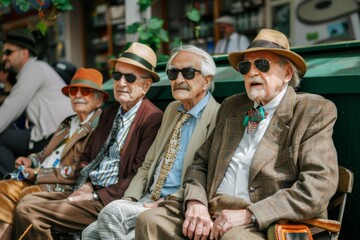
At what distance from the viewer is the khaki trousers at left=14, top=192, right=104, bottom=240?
3734mm

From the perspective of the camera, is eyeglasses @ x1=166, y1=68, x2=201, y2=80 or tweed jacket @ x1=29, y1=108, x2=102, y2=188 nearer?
eyeglasses @ x1=166, y1=68, x2=201, y2=80

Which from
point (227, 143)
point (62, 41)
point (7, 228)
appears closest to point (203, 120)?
point (227, 143)

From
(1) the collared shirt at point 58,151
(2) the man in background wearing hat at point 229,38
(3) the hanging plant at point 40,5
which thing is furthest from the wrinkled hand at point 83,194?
(2) the man in background wearing hat at point 229,38

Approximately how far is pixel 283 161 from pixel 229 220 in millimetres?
455

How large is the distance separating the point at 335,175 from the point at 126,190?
157 centimetres

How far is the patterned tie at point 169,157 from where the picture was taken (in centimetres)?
365

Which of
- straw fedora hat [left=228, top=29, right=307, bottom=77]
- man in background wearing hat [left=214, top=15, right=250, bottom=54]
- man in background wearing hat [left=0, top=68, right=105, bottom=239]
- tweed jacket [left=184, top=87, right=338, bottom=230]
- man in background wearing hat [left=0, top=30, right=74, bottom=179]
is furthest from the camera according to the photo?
man in background wearing hat [left=214, top=15, right=250, bottom=54]

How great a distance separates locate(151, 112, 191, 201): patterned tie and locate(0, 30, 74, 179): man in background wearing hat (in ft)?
6.74

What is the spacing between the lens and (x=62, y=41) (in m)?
11.7

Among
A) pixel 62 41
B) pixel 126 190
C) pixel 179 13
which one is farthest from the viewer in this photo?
pixel 62 41

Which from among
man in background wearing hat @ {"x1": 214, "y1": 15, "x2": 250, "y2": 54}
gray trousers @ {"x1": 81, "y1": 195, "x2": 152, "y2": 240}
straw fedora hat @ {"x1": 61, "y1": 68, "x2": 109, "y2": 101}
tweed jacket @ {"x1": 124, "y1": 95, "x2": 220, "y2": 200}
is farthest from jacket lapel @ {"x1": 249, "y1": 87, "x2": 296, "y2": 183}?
man in background wearing hat @ {"x1": 214, "y1": 15, "x2": 250, "y2": 54}

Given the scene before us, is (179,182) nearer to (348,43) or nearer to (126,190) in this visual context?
(126,190)

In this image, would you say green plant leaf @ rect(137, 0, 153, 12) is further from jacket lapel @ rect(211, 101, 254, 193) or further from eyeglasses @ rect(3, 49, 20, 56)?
jacket lapel @ rect(211, 101, 254, 193)

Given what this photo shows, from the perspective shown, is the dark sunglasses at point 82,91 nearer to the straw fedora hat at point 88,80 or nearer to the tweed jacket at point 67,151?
the straw fedora hat at point 88,80
